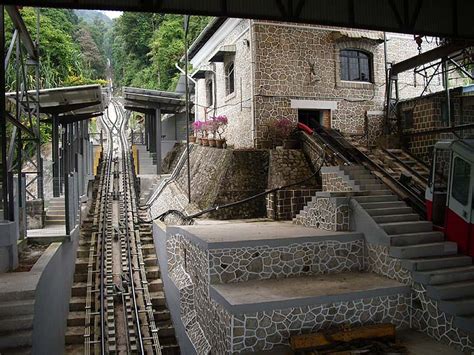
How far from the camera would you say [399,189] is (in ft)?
34.0

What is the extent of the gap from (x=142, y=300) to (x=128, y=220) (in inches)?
200

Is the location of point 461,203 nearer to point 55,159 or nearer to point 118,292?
point 118,292

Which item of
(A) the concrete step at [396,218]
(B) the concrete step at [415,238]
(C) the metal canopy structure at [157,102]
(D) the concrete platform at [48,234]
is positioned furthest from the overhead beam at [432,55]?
(C) the metal canopy structure at [157,102]

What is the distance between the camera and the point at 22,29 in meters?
9.78

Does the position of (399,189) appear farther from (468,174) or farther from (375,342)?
(375,342)

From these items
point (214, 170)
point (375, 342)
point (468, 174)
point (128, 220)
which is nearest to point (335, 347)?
point (375, 342)

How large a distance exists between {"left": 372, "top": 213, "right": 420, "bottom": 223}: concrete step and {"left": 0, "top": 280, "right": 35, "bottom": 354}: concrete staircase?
6.71 meters

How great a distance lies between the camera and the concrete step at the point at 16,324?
5859mm

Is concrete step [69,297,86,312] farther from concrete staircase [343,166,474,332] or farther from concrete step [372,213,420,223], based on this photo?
concrete step [372,213,420,223]

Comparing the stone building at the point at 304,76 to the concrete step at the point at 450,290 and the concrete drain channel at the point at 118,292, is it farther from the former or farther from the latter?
the concrete step at the point at 450,290

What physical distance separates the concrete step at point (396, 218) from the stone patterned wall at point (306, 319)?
1895 millimetres

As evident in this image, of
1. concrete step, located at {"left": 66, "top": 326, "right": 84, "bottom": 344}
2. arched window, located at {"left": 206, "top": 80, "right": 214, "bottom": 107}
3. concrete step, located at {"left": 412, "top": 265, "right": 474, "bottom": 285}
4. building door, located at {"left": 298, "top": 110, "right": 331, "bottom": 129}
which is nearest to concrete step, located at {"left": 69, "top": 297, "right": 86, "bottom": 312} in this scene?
concrete step, located at {"left": 66, "top": 326, "right": 84, "bottom": 344}

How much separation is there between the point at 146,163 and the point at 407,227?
20467 mm

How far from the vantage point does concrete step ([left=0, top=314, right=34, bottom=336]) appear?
5.86 metres
